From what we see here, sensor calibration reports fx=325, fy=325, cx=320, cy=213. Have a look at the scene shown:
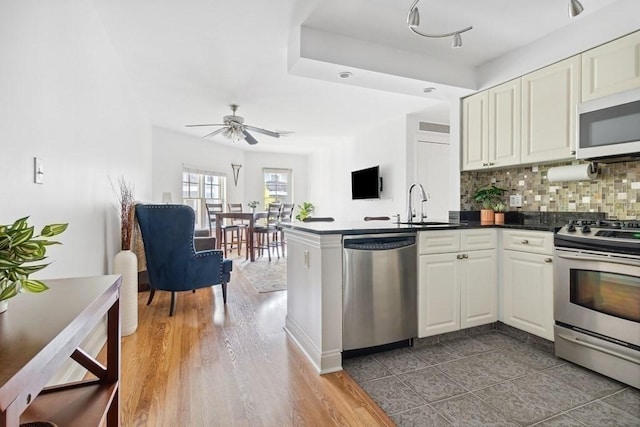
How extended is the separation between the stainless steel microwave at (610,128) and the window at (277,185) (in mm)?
7331

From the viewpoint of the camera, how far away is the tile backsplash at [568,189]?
8.02 feet

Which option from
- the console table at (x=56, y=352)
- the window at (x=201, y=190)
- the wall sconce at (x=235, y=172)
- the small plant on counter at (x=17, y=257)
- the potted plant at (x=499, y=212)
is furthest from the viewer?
the wall sconce at (x=235, y=172)

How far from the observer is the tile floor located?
65.7 inches

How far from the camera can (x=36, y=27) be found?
159 centimetres

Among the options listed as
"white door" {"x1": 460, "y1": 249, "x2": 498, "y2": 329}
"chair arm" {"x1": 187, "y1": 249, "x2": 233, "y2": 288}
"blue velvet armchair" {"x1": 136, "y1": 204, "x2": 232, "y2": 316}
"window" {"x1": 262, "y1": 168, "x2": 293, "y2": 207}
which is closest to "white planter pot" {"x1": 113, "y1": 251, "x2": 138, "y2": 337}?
"blue velvet armchair" {"x1": 136, "y1": 204, "x2": 232, "y2": 316}

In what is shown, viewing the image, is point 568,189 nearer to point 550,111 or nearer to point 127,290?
point 550,111

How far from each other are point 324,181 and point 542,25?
6.14 meters

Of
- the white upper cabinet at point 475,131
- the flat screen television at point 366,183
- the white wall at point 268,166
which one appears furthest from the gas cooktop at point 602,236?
the white wall at point 268,166

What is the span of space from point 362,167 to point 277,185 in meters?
3.12

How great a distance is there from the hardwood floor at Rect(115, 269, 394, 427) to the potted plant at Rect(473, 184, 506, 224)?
7.12ft

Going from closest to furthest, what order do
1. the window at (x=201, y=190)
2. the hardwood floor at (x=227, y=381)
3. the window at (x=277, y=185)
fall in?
1. the hardwood floor at (x=227, y=381)
2. the window at (x=201, y=190)
3. the window at (x=277, y=185)

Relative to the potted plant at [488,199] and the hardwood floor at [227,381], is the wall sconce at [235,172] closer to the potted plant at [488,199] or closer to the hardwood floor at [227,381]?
the hardwood floor at [227,381]

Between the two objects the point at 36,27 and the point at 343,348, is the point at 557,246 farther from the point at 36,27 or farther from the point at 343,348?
the point at 36,27

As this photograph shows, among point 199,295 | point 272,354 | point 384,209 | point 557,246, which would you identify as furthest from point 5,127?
point 384,209
